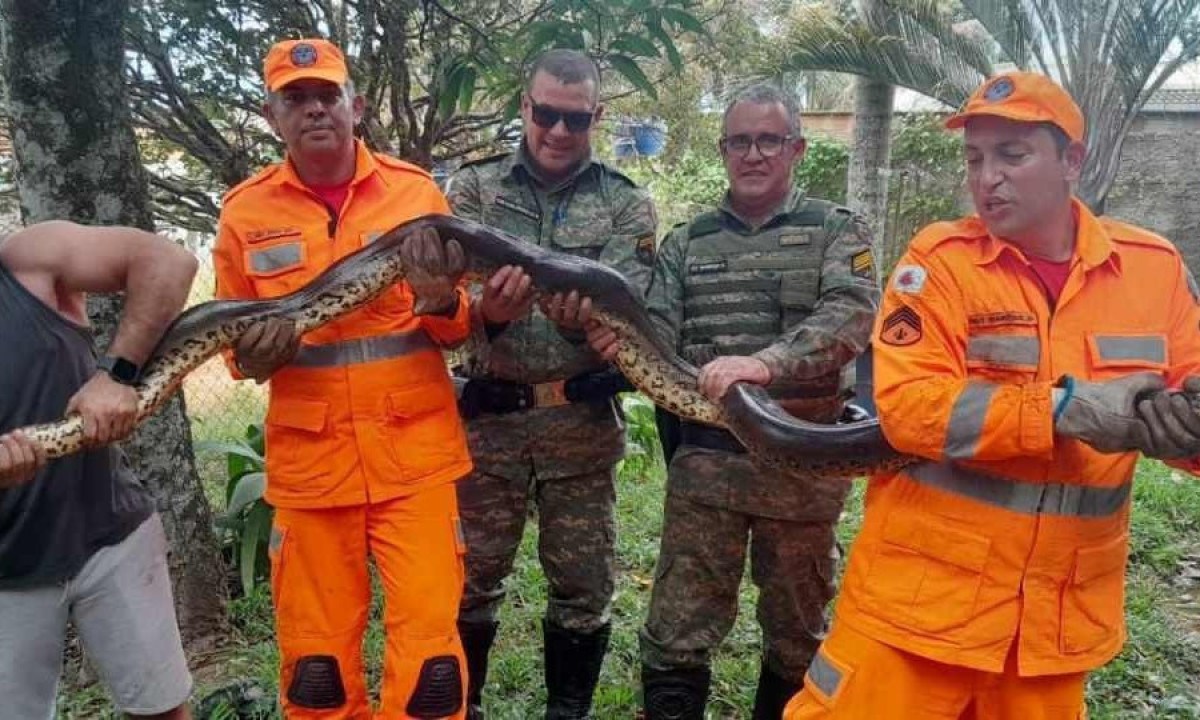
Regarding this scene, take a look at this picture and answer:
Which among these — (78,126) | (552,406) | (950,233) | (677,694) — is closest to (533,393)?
(552,406)

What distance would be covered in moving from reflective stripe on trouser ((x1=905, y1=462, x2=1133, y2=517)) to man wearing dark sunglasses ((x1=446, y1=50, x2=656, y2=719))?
1666mm

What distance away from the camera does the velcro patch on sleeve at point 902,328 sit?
8.47 ft

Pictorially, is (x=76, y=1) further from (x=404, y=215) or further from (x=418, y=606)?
(x=418, y=606)

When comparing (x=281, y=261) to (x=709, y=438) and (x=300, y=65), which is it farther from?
(x=709, y=438)

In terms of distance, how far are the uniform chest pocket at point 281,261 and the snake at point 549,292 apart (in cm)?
10

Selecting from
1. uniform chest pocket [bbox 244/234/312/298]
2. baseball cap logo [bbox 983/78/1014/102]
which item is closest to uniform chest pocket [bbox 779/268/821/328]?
baseball cap logo [bbox 983/78/1014/102]

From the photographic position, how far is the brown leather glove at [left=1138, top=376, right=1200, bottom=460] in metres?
2.16

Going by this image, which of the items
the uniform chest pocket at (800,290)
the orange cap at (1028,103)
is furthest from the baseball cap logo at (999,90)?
the uniform chest pocket at (800,290)

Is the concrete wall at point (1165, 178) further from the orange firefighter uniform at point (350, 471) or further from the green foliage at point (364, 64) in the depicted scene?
the orange firefighter uniform at point (350, 471)

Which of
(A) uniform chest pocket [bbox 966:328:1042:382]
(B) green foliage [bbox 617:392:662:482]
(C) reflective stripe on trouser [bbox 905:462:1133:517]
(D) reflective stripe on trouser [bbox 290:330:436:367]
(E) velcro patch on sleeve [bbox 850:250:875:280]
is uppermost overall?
(E) velcro patch on sleeve [bbox 850:250:875:280]

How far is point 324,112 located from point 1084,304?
100 inches

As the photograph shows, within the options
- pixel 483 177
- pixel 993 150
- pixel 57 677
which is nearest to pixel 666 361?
pixel 483 177

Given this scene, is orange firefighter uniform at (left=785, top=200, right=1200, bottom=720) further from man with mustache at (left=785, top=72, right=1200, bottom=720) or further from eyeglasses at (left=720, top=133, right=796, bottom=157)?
eyeglasses at (left=720, top=133, right=796, bottom=157)

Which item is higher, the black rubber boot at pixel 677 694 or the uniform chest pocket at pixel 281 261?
the uniform chest pocket at pixel 281 261
